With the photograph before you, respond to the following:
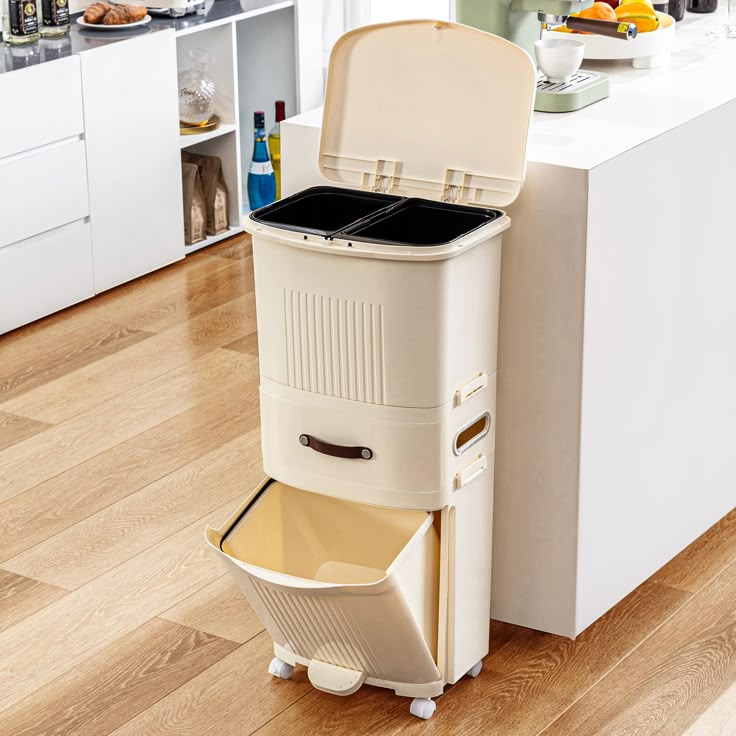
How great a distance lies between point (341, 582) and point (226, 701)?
0.25 meters

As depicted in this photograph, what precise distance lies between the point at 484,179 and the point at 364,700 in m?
0.79

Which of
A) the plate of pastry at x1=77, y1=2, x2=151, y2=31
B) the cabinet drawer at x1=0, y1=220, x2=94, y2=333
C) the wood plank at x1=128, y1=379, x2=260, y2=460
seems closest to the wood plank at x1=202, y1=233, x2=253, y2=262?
the cabinet drawer at x1=0, y1=220, x2=94, y2=333

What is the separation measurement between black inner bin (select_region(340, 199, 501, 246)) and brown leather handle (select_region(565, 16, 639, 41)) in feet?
1.69

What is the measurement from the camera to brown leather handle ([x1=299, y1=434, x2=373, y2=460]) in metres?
1.82

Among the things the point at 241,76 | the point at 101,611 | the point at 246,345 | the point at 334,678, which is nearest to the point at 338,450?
the point at 334,678

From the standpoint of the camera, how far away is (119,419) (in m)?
2.94

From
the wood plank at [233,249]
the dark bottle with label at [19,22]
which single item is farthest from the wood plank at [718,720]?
the dark bottle with label at [19,22]

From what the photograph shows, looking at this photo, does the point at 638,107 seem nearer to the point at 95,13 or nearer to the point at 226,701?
the point at 226,701

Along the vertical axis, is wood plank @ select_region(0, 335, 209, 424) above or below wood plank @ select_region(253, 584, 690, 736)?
above

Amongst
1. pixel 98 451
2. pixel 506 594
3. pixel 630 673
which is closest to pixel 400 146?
pixel 506 594

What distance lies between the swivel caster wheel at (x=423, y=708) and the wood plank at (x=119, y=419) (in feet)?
3.43

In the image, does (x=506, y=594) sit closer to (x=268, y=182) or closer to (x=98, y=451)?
(x=98, y=451)

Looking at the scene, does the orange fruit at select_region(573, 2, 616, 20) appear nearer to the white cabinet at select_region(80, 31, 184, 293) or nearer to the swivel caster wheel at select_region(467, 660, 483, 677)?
the swivel caster wheel at select_region(467, 660, 483, 677)

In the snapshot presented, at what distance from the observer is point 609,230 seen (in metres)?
1.88
